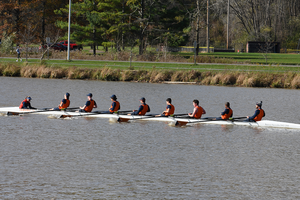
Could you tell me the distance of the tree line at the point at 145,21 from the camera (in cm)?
5834

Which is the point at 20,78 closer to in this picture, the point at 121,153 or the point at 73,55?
the point at 73,55

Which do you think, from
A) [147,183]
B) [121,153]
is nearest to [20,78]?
[121,153]

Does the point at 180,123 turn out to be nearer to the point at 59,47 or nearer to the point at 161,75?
the point at 161,75

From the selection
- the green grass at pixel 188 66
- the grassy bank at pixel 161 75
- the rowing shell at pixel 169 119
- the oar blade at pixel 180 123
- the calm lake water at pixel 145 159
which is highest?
the green grass at pixel 188 66

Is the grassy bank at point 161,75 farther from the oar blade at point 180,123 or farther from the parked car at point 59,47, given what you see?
the parked car at point 59,47

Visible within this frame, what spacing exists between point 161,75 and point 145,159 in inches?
1025

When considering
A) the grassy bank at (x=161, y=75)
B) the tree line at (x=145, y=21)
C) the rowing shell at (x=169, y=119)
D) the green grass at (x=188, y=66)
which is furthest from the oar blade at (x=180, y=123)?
the tree line at (x=145, y=21)

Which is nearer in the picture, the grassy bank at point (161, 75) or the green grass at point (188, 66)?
the grassy bank at point (161, 75)

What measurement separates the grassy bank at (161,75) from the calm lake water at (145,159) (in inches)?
454

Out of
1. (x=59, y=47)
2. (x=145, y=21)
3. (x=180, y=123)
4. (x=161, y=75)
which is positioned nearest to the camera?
(x=180, y=123)

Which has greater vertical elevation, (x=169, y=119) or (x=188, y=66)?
(x=188, y=66)

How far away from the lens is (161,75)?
4153cm

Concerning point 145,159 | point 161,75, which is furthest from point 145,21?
point 145,159

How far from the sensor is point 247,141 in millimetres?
19422
